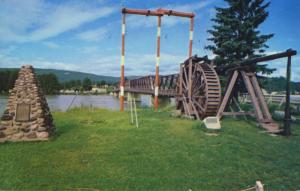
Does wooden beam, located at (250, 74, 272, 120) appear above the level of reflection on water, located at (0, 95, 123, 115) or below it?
above

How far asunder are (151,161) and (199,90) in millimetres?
8999

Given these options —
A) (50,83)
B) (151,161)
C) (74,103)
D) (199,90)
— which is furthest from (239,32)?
(50,83)

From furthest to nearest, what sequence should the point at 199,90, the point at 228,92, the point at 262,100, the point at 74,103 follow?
the point at 74,103, the point at 199,90, the point at 228,92, the point at 262,100

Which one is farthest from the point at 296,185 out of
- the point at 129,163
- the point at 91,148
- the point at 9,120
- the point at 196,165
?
the point at 9,120

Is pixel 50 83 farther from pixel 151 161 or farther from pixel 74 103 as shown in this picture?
pixel 151 161

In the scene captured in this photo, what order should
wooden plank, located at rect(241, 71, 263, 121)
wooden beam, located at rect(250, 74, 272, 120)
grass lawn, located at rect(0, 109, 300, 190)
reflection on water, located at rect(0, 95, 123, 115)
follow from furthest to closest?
reflection on water, located at rect(0, 95, 123, 115)
wooden plank, located at rect(241, 71, 263, 121)
wooden beam, located at rect(250, 74, 272, 120)
grass lawn, located at rect(0, 109, 300, 190)

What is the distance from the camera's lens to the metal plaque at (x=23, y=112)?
8.64 meters

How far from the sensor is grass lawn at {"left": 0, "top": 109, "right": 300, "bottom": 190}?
5328 millimetres

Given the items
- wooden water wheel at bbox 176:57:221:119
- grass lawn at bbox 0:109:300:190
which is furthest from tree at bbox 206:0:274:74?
grass lawn at bbox 0:109:300:190

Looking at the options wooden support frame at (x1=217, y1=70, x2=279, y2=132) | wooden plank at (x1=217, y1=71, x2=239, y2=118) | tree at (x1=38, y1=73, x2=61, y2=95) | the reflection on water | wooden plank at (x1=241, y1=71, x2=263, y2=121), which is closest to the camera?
wooden support frame at (x1=217, y1=70, x2=279, y2=132)

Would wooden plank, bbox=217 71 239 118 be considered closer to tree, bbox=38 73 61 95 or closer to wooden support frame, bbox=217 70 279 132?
wooden support frame, bbox=217 70 279 132

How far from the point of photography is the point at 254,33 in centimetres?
1783

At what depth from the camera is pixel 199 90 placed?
594 inches

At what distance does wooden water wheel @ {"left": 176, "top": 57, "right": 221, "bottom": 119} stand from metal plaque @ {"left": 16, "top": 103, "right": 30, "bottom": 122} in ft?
26.1
